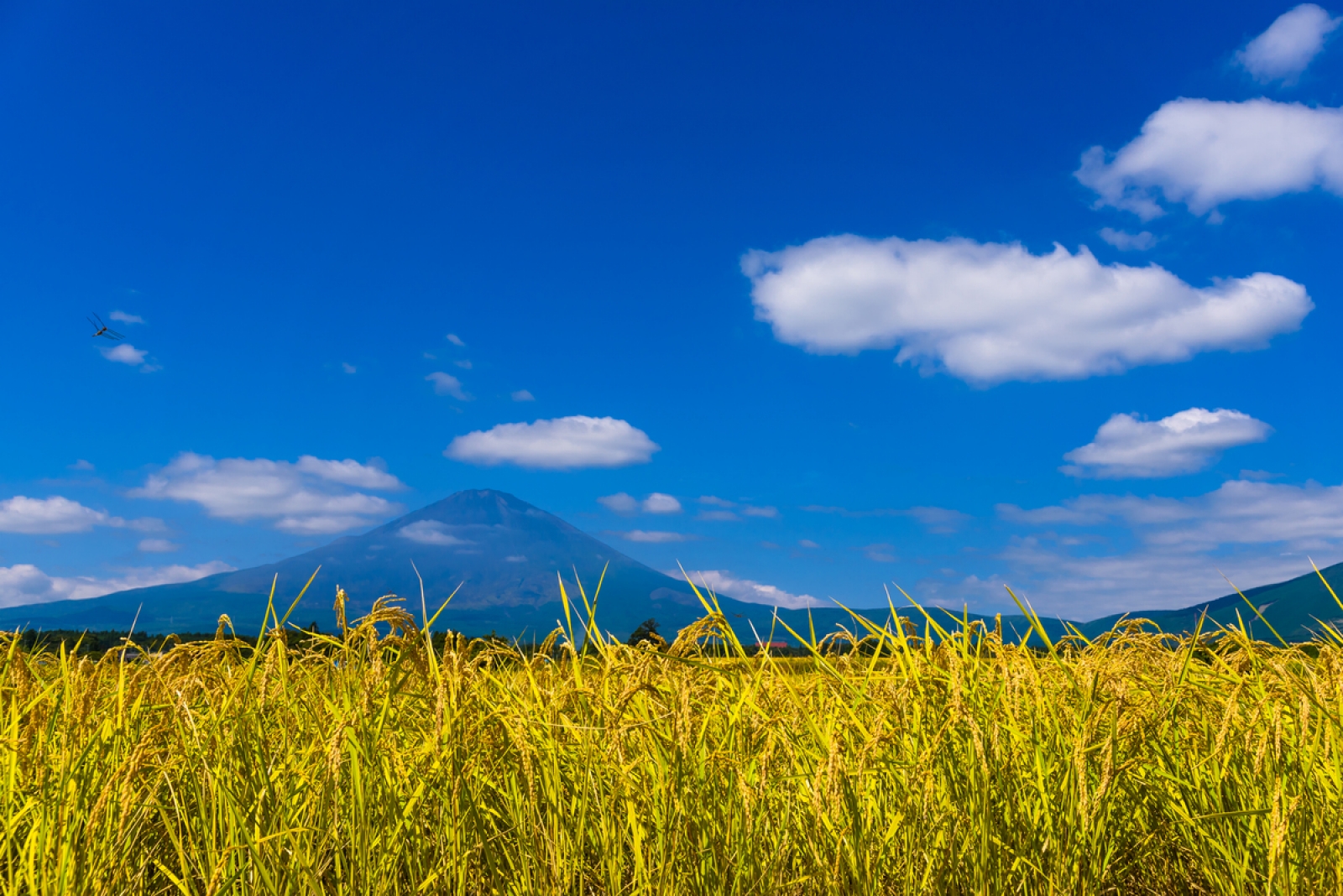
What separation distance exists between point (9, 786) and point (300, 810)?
133 cm

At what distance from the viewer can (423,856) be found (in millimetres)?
3398

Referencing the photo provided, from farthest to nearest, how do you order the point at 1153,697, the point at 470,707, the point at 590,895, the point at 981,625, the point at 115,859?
the point at 981,625 < the point at 1153,697 < the point at 470,707 < the point at 590,895 < the point at 115,859

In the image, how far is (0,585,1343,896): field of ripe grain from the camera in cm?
301

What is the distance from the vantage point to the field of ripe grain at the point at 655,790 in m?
3.01

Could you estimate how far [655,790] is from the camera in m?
3.17

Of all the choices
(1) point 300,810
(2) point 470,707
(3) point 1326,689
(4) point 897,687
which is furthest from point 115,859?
(3) point 1326,689

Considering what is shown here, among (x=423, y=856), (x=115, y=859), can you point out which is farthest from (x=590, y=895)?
(x=115, y=859)

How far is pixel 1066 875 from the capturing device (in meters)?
3.26

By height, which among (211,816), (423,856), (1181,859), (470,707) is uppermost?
(470,707)

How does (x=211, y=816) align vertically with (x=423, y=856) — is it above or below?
above

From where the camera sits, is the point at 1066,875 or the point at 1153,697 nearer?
the point at 1066,875

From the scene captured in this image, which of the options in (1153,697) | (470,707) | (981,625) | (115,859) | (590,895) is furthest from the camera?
(981,625)

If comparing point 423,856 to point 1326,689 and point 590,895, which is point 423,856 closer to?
point 590,895

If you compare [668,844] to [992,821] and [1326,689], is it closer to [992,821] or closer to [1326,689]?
[992,821]
